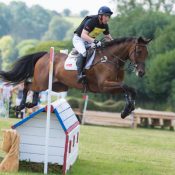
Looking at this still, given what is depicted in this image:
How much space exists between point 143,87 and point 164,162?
105 feet

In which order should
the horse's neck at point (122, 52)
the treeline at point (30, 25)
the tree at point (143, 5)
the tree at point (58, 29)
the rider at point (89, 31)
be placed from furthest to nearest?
the tree at point (58, 29) < the treeline at point (30, 25) < the tree at point (143, 5) < the horse's neck at point (122, 52) < the rider at point (89, 31)

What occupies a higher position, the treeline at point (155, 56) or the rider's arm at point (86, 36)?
the rider's arm at point (86, 36)

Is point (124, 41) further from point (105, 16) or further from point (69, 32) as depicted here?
point (69, 32)

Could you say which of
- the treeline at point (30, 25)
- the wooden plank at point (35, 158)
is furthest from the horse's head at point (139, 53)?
the treeline at point (30, 25)

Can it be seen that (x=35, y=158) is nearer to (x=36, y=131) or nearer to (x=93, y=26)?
(x=36, y=131)

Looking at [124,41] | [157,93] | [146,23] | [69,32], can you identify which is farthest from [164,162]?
[69,32]

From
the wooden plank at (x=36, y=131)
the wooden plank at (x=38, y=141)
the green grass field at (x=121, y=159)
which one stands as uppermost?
the wooden plank at (x=36, y=131)

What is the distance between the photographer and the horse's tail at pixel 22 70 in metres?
10.5

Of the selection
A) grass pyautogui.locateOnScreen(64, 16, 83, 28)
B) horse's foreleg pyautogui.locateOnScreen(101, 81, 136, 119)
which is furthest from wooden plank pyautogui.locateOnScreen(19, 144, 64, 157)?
grass pyautogui.locateOnScreen(64, 16, 83, 28)

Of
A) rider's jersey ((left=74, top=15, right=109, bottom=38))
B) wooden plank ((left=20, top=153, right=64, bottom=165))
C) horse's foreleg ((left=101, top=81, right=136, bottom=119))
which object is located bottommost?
wooden plank ((left=20, top=153, right=64, bottom=165))

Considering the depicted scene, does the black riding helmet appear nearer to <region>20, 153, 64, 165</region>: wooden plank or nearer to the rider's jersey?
the rider's jersey

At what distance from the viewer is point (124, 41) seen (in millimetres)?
9469

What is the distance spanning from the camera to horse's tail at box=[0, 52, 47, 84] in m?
10.5

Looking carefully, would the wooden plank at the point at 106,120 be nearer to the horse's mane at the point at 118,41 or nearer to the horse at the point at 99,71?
the horse at the point at 99,71
